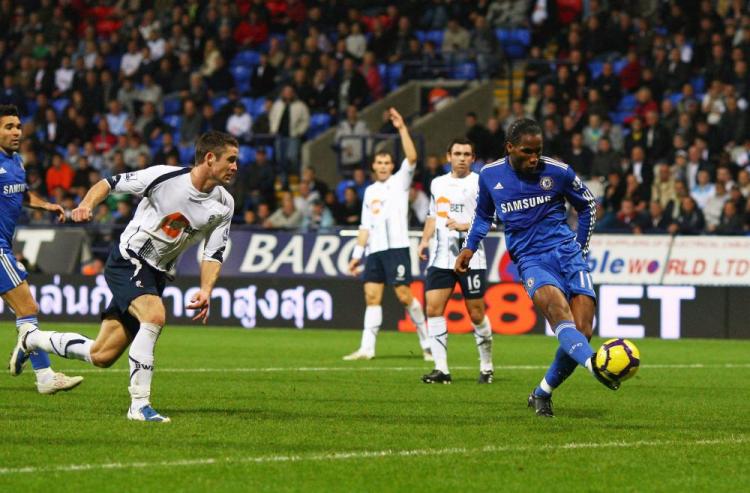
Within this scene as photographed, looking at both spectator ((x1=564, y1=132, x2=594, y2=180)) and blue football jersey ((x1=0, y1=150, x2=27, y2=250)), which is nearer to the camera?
blue football jersey ((x1=0, y1=150, x2=27, y2=250))

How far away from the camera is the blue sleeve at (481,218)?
10484 mm

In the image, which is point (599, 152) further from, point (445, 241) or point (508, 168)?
point (508, 168)

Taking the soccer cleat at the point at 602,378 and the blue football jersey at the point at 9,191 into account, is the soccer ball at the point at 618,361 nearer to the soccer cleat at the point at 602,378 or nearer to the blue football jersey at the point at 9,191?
the soccer cleat at the point at 602,378

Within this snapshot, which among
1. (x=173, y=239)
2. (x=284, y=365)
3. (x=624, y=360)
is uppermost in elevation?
(x=173, y=239)

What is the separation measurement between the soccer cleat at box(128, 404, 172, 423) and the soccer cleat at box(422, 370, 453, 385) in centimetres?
424

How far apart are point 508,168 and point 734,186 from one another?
12905 millimetres

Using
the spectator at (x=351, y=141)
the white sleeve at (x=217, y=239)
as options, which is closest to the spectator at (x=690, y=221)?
the spectator at (x=351, y=141)

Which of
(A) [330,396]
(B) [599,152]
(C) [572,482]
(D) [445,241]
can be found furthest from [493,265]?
(C) [572,482]

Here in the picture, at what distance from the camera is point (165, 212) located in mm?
9672

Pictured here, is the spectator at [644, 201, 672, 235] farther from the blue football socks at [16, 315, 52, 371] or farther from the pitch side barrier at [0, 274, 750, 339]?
the blue football socks at [16, 315, 52, 371]

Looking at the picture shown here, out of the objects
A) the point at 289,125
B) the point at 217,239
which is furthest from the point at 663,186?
the point at 217,239

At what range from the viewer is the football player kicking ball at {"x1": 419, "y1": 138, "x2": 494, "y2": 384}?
528 inches

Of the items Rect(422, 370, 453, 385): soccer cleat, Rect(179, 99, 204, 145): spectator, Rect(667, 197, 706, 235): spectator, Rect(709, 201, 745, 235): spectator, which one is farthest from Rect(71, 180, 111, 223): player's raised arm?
Rect(179, 99, 204, 145): spectator

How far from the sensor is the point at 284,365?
1564 cm
